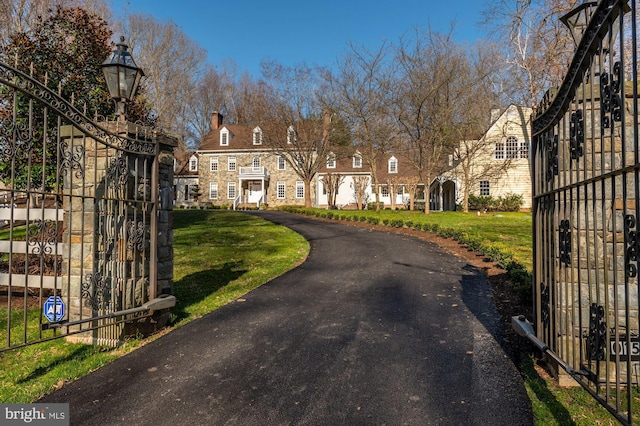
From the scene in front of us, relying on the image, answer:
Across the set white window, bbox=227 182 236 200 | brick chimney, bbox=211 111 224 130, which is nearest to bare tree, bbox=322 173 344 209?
white window, bbox=227 182 236 200

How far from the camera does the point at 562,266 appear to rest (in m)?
3.28

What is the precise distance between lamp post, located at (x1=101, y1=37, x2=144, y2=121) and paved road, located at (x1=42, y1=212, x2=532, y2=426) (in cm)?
296

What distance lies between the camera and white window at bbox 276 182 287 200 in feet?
124

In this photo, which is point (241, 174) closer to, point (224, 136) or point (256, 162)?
point (256, 162)

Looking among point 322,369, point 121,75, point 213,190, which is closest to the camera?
point 322,369

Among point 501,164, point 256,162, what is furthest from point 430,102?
point 256,162

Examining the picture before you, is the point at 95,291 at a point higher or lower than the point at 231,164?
lower

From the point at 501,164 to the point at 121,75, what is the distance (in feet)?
90.3

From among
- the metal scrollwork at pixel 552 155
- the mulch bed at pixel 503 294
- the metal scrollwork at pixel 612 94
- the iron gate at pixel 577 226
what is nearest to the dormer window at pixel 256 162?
the mulch bed at pixel 503 294

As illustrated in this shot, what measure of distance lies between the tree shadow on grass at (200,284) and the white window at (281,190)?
28.8 m

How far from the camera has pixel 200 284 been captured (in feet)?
23.5

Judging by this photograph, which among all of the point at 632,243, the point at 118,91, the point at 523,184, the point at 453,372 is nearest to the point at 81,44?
the point at 118,91

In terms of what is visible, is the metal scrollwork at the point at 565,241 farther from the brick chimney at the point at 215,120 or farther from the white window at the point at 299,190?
the brick chimney at the point at 215,120

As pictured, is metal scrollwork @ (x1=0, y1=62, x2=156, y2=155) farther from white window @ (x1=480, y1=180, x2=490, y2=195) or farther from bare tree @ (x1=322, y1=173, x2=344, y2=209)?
white window @ (x1=480, y1=180, x2=490, y2=195)
